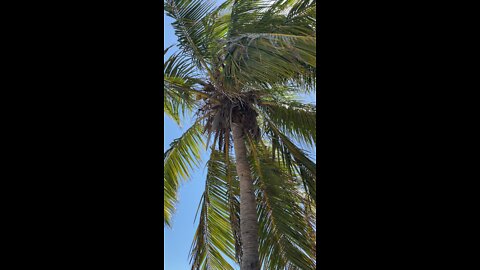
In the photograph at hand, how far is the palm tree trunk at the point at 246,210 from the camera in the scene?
7945 millimetres

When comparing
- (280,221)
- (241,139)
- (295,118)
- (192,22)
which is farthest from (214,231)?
(192,22)

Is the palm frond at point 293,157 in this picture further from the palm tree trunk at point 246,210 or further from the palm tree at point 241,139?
the palm tree trunk at point 246,210

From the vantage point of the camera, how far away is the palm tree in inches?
320

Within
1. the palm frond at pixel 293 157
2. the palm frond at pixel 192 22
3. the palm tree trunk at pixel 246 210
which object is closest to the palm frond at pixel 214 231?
the palm tree trunk at pixel 246 210

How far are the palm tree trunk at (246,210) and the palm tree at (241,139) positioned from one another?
15mm

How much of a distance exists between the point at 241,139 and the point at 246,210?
50.2 inches

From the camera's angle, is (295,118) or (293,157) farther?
(293,157)

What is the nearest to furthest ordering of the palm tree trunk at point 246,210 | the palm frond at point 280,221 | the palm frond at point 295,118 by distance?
the palm tree trunk at point 246,210
the palm frond at point 280,221
the palm frond at point 295,118

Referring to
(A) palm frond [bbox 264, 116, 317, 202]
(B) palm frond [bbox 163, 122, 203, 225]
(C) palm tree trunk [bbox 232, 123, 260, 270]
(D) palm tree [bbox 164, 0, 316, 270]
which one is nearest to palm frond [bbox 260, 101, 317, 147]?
(D) palm tree [bbox 164, 0, 316, 270]

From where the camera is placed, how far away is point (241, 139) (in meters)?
9.17

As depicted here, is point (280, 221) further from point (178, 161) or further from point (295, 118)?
point (178, 161)
